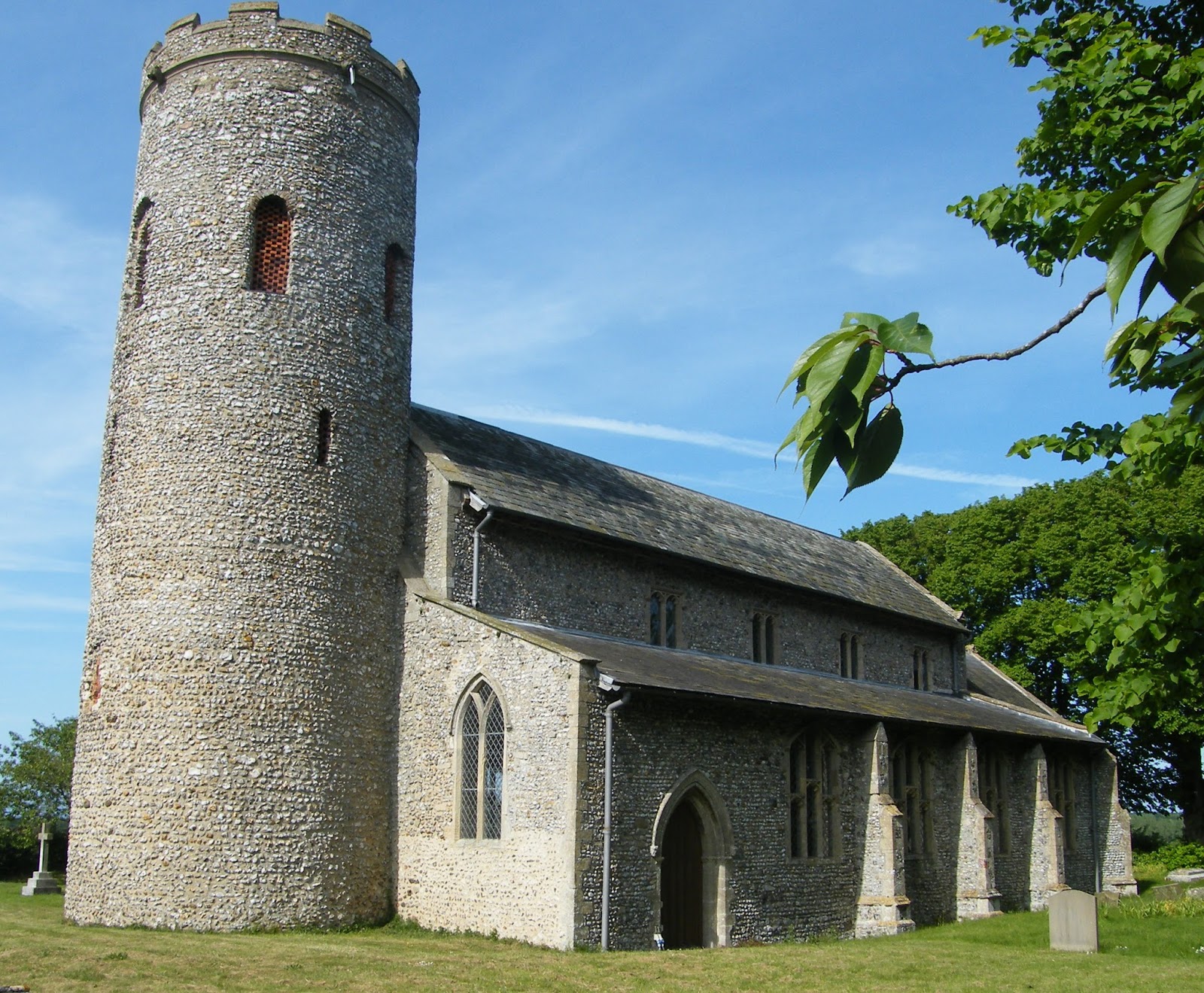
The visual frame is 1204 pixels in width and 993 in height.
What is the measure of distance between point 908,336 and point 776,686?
20.5 meters

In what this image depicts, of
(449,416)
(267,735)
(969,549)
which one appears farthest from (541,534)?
(969,549)

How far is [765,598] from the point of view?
26844 mm

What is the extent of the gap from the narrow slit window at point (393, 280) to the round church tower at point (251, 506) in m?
0.06

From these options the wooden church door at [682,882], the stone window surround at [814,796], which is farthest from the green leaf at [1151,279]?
the stone window surround at [814,796]

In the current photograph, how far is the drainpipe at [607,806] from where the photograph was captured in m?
17.1

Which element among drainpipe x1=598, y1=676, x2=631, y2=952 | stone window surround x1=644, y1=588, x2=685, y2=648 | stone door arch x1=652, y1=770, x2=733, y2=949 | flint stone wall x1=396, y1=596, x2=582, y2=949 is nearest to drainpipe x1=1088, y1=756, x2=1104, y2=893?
stone window surround x1=644, y1=588, x2=685, y2=648

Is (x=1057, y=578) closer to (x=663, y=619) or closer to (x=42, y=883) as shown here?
(x=663, y=619)

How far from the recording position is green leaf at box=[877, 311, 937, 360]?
9.09 feet

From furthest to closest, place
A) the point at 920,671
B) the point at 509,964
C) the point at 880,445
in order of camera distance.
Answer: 1. the point at 920,671
2. the point at 509,964
3. the point at 880,445

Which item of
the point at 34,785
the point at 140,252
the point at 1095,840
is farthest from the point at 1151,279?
the point at 34,785

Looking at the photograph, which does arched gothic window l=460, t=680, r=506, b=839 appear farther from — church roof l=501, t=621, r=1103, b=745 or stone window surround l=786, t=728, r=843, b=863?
stone window surround l=786, t=728, r=843, b=863

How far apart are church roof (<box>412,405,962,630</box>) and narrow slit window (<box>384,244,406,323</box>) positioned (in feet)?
6.87

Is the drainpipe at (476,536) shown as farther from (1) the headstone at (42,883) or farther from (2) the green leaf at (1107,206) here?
(2) the green leaf at (1107,206)

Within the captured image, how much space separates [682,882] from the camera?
19391 mm
